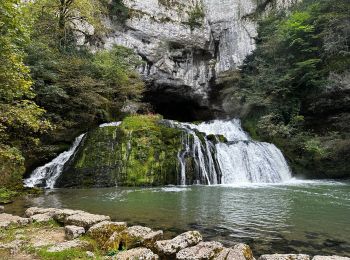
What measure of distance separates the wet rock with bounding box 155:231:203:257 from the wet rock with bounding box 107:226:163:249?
0.94 ft

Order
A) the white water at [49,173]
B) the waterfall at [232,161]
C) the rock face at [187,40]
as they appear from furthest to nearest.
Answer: the rock face at [187,40] < the waterfall at [232,161] < the white water at [49,173]

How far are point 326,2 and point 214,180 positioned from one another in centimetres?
1309

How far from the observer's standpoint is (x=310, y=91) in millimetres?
18141

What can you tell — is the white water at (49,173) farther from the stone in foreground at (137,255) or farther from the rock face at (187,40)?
the rock face at (187,40)

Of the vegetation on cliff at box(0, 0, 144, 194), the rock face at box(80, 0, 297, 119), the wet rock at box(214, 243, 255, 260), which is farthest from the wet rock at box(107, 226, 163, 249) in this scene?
the rock face at box(80, 0, 297, 119)

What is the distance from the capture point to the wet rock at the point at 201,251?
3.61 m

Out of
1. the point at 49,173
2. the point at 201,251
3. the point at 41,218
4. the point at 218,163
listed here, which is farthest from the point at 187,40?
the point at 201,251

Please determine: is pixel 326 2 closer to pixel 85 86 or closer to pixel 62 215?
pixel 85 86

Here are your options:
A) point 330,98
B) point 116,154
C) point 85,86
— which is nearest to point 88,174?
point 116,154

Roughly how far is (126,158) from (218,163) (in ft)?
14.8

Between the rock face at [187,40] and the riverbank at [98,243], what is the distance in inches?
725

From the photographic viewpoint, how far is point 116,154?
45.4ft

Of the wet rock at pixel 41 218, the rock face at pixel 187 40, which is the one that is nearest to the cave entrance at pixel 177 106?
the rock face at pixel 187 40

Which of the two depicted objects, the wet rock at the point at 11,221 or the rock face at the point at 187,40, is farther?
the rock face at the point at 187,40
